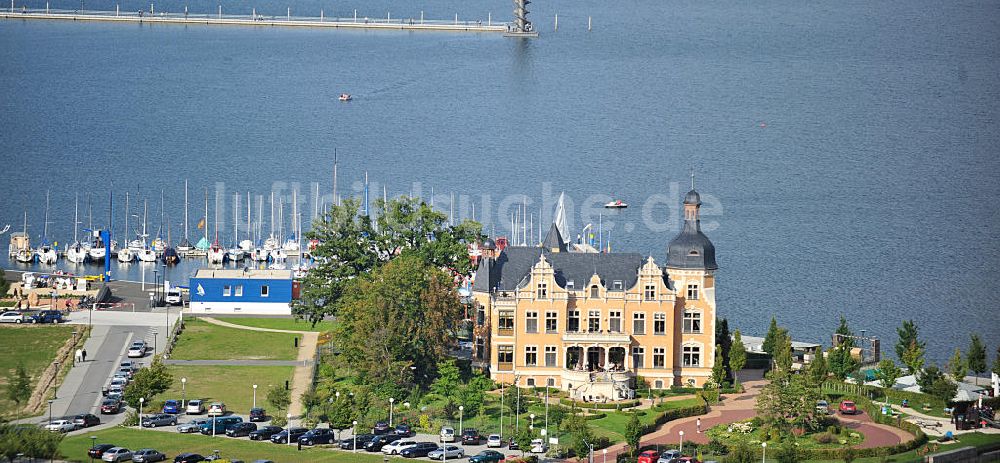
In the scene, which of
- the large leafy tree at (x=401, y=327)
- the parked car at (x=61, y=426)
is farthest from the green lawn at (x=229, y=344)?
the parked car at (x=61, y=426)

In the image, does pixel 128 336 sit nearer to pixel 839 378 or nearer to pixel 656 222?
pixel 839 378

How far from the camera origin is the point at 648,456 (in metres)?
107

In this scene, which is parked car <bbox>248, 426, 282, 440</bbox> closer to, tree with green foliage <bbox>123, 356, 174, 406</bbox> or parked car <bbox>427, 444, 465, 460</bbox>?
tree with green foliage <bbox>123, 356, 174, 406</bbox>

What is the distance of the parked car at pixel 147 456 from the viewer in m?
102

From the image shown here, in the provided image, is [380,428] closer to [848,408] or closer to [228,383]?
[228,383]

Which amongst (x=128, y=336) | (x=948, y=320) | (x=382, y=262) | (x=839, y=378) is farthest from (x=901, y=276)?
(x=128, y=336)

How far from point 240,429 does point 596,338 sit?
90.6 ft

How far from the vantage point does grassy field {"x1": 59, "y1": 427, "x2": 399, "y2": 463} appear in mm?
104500

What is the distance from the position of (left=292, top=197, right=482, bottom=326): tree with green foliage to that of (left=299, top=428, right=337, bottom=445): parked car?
84.0ft

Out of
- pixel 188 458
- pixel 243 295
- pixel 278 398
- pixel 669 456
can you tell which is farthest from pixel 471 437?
pixel 243 295

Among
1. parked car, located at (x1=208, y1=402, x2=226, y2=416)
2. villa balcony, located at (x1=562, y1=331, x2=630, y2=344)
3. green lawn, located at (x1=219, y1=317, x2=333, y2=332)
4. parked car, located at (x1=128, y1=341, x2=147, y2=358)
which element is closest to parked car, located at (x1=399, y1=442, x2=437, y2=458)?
parked car, located at (x1=208, y1=402, x2=226, y2=416)

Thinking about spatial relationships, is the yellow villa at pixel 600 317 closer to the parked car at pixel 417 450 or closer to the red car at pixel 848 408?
the red car at pixel 848 408

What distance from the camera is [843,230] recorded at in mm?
192500

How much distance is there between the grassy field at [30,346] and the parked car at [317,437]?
22.6 m
